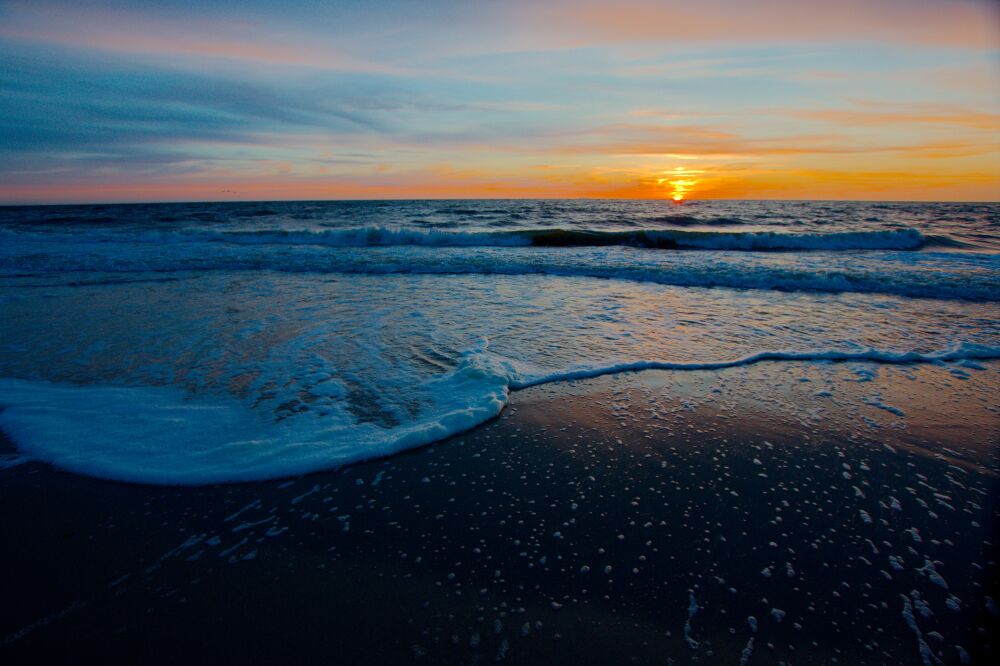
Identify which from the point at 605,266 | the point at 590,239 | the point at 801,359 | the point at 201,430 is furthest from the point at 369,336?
the point at 590,239

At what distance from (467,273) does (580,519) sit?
1025 centimetres

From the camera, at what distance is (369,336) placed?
6.51 m

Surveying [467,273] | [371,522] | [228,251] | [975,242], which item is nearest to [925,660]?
[371,522]

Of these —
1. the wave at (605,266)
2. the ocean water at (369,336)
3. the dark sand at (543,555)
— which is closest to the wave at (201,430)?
the ocean water at (369,336)

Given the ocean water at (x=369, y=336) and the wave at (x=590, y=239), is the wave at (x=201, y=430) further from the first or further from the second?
the wave at (x=590, y=239)

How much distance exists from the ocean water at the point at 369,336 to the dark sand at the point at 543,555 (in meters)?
0.46

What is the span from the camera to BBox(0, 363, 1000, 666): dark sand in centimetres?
211

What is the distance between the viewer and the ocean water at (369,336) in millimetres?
3906

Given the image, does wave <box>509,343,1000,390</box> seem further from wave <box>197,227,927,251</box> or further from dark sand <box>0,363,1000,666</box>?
wave <box>197,227,927,251</box>

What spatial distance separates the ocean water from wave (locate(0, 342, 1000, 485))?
0.06 feet

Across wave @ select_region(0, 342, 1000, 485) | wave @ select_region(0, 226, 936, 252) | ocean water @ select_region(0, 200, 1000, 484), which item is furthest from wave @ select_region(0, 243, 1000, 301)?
wave @ select_region(0, 342, 1000, 485)

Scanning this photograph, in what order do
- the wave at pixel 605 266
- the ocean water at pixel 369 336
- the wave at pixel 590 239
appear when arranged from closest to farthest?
the ocean water at pixel 369 336 < the wave at pixel 605 266 < the wave at pixel 590 239

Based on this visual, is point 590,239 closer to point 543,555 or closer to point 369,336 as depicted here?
point 369,336

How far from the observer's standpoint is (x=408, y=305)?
337 inches
